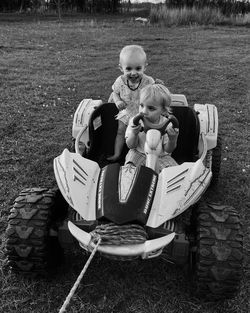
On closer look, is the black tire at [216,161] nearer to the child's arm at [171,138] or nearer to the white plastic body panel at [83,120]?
the child's arm at [171,138]

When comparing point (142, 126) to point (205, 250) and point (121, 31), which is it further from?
point (121, 31)

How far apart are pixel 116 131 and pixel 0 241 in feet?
4.77

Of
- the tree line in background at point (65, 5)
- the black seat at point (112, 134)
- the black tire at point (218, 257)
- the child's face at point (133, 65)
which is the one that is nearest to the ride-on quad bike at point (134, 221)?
the black tire at point (218, 257)

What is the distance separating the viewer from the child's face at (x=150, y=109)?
3174mm

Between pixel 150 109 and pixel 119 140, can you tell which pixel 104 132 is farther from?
pixel 150 109

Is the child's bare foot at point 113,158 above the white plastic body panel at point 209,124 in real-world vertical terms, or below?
below

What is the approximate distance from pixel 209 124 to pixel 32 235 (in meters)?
2.04

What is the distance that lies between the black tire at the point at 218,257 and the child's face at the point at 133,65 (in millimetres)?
1697

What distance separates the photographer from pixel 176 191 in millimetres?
2764

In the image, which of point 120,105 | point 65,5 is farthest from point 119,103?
point 65,5

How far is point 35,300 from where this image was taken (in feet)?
9.11

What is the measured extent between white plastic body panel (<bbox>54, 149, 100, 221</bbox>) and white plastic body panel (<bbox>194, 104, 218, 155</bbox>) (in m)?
1.19

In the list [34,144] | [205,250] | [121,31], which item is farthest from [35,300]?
[121,31]

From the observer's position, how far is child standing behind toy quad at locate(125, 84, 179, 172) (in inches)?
125
